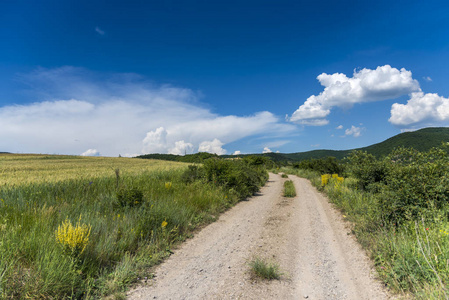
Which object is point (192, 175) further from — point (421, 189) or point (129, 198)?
point (421, 189)

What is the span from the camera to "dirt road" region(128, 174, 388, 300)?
11.4 feet

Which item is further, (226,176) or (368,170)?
(226,176)

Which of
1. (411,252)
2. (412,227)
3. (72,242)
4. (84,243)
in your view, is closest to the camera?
(72,242)

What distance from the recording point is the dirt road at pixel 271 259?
3479 mm

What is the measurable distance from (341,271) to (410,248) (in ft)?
4.11

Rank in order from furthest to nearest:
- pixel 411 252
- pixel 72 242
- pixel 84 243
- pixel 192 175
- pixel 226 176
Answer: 1. pixel 192 175
2. pixel 226 176
3. pixel 411 252
4. pixel 84 243
5. pixel 72 242

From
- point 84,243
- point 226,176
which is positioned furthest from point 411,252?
point 226,176

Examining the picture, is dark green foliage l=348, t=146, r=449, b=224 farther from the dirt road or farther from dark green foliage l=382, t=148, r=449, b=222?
the dirt road

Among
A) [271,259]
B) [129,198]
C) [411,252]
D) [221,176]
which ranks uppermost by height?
[221,176]

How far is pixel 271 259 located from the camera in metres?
4.64

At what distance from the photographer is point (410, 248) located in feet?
12.3

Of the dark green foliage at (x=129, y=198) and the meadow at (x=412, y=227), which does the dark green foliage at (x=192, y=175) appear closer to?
the dark green foliage at (x=129, y=198)

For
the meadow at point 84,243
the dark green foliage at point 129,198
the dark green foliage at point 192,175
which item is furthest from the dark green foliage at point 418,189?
the dark green foliage at point 192,175

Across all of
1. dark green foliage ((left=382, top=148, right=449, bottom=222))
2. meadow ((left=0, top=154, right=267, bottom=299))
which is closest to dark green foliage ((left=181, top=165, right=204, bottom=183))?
meadow ((left=0, top=154, right=267, bottom=299))
